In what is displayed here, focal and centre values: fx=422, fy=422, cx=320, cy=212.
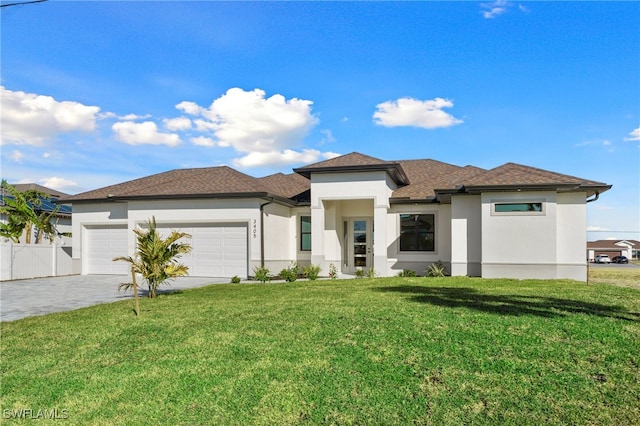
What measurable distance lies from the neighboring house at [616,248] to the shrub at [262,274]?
81.5m

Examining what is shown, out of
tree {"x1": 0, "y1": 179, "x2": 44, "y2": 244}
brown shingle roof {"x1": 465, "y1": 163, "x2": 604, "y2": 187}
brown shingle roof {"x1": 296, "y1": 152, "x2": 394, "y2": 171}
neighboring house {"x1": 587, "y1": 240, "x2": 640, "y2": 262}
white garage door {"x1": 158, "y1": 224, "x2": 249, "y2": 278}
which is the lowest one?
neighboring house {"x1": 587, "y1": 240, "x2": 640, "y2": 262}

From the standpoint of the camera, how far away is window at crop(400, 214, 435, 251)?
1852 centimetres

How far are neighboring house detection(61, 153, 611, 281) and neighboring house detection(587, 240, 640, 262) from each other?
249 feet

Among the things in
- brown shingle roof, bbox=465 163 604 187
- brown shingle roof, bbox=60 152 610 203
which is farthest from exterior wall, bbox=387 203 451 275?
brown shingle roof, bbox=465 163 604 187

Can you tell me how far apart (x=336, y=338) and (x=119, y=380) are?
304cm

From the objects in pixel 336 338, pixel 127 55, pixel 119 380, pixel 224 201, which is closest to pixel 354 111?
pixel 224 201

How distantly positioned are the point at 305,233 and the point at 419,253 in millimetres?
5516

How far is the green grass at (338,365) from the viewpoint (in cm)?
433

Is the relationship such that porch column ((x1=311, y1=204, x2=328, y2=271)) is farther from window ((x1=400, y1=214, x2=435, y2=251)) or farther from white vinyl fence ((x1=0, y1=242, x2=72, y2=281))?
white vinyl fence ((x1=0, y1=242, x2=72, y2=281))

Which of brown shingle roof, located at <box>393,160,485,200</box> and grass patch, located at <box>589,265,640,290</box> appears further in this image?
brown shingle roof, located at <box>393,160,485,200</box>

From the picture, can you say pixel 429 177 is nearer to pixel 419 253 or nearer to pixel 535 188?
pixel 419 253

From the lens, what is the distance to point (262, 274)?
16641 millimetres

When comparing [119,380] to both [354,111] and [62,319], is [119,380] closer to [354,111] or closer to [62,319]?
[62,319]

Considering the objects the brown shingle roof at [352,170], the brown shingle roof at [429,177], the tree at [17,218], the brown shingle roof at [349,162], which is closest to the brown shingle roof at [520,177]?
the brown shingle roof at [352,170]
